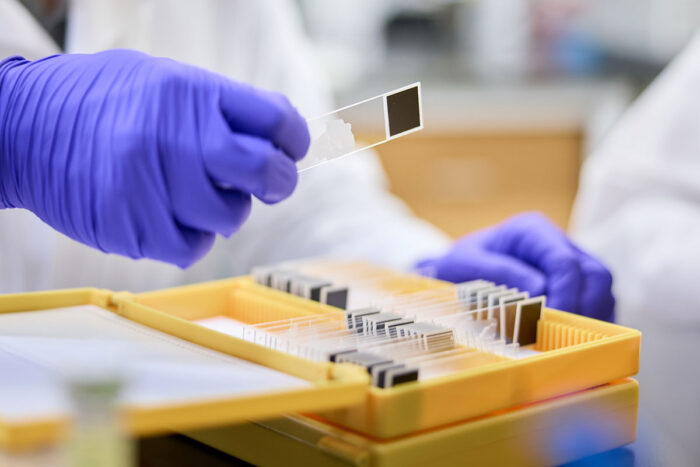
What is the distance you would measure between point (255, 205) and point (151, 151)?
642mm

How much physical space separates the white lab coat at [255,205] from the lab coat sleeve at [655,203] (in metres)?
0.26

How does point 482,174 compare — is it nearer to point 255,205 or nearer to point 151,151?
point 255,205

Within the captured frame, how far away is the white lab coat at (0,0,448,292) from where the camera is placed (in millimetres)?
976

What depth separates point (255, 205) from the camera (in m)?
1.18

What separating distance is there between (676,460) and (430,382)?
9.3 inches

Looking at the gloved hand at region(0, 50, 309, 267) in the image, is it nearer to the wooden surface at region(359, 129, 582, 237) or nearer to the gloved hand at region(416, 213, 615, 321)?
the gloved hand at region(416, 213, 615, 321)

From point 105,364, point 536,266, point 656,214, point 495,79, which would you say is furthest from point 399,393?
point 495,79

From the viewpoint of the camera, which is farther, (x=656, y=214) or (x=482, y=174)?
(x=482, y=174)

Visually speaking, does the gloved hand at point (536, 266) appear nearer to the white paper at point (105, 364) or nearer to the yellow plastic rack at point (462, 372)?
the yellow plastic rack at point (462, 372)

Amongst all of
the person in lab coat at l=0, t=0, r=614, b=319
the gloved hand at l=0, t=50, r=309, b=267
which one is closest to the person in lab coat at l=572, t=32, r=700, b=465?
the person in lab coat at l=0, t=0, r=614, b=319

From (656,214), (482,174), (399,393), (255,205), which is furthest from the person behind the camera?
(482,174)

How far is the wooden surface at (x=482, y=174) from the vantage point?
2.52m

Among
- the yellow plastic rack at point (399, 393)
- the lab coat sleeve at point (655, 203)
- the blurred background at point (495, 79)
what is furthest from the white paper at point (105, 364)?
the blurred background at point (495, 79)

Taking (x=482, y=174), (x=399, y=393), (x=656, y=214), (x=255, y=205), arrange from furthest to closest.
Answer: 1. (x=482, y=174)
2. (x=255, y=205)
3. (x=656, y=214)
4. (x=399, y=393)
